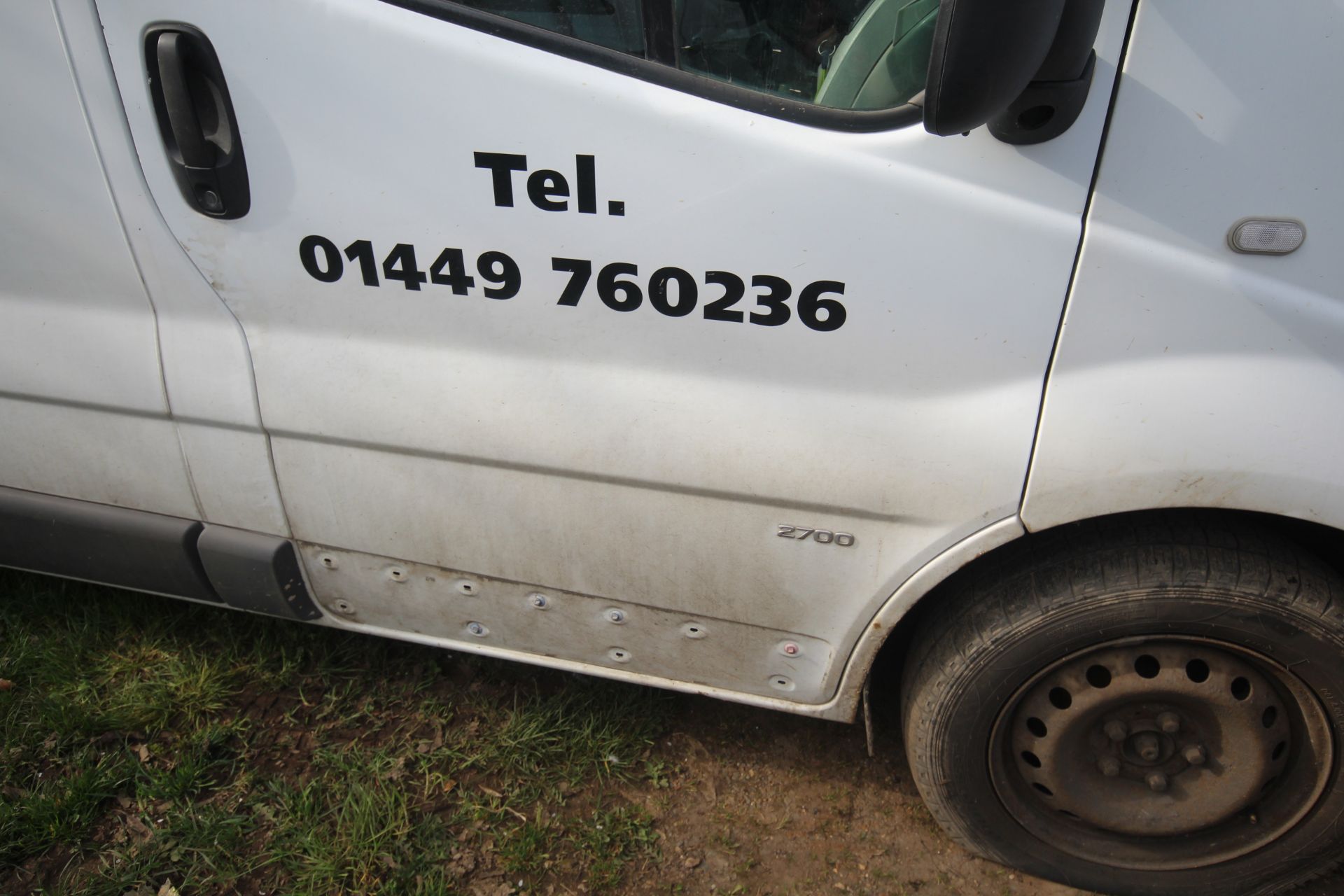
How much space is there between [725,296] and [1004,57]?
0.57m

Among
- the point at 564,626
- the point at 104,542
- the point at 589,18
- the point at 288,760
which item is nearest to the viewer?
the point at 589,18

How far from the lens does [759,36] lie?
1.46m

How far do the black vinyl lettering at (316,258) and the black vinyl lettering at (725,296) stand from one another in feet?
2.21

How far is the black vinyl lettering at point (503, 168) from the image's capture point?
1473mm

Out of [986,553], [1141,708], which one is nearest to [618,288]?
[986,553]

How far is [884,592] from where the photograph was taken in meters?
1.69

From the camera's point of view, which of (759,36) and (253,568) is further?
(253,568)

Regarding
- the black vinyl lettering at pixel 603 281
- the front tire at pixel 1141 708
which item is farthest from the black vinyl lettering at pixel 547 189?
the front tire at pixel 1141 708

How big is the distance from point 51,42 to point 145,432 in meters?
0.74

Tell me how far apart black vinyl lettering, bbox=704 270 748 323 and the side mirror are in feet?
1.35

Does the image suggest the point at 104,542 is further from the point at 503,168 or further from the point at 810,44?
the point at 810,44

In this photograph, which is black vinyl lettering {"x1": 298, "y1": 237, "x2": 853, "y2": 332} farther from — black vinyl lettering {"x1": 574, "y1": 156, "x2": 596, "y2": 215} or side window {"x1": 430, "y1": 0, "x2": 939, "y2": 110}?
side window {"x1": 430, "y1": 0, "x2": 939, "y2": 110}

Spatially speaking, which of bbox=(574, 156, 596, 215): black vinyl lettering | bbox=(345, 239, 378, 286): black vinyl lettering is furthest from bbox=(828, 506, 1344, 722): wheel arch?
bbox=(345, 239, 378, 286): black vinyl lettering

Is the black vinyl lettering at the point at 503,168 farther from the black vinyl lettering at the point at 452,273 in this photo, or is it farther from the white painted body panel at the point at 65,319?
the white painted body panel at the point at 65,319
